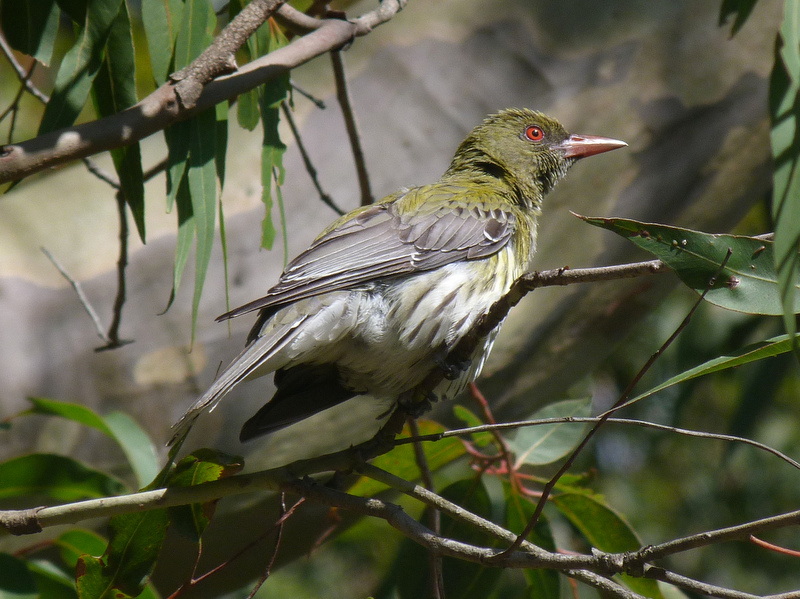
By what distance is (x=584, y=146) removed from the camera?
4.03 metres

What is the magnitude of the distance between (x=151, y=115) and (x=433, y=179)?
2.32 metres

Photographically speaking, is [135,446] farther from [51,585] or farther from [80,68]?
[80,68]

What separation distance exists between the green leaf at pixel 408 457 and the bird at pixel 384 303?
10.5 inches

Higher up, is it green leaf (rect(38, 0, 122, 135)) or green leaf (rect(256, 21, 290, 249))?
green leaf (rect(38, 0, 122, 135))

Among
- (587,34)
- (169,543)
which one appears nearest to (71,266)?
(169,543)

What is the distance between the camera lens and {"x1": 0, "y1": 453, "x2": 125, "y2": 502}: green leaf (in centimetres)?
311

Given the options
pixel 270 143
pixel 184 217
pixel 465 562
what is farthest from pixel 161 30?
pixel 465 562

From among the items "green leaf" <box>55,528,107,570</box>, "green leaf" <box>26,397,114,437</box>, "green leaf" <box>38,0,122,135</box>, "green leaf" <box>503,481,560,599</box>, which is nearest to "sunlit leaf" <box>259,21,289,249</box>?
"green leaf" <box>38,0,122,135</box>

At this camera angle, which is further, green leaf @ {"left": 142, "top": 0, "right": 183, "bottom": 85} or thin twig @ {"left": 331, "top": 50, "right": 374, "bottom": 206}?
thin twig @ {"left": 331, "top": 50, "right": 374, "bottom": 206}

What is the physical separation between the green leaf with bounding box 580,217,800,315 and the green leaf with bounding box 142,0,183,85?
179 cm

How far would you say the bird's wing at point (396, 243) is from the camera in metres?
2.92

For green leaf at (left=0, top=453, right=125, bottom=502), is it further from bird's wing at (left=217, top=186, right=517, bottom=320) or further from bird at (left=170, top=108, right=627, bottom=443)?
bird's wing at (left=217, top=186, right=517, bottom=320)

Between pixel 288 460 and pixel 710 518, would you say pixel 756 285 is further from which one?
pixel 710 518

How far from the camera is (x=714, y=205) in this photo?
451 centimetres
